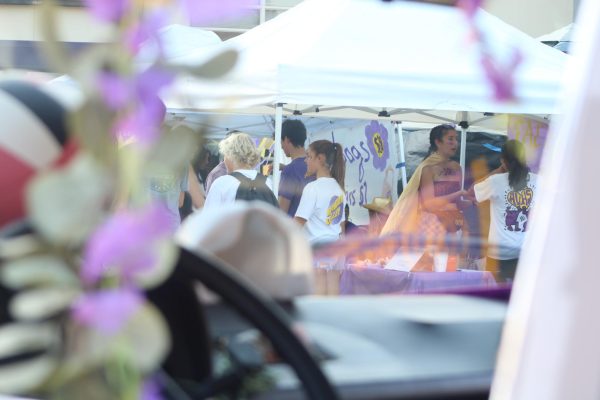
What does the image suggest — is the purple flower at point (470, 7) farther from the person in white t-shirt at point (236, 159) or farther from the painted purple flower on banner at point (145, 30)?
the person in white t-shirt at point (236, 159)

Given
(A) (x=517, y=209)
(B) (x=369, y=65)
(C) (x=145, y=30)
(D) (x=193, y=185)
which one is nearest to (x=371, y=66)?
(B) (x=369, y=65)

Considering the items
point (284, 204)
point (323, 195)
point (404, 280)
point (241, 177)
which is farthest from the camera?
point (284, 204)

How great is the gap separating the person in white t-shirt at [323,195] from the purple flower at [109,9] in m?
3.41

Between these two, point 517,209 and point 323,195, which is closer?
point 323,195

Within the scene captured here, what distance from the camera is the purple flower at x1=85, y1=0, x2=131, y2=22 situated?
0.32 metres

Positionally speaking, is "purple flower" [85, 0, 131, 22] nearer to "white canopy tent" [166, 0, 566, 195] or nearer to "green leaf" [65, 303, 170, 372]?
"green leaf" [65, 303, 170, 372]

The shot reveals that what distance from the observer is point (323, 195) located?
12.9ft

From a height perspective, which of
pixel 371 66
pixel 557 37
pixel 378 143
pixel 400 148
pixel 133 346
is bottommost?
pixel 400 148

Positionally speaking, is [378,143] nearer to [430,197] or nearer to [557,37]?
[557,37]

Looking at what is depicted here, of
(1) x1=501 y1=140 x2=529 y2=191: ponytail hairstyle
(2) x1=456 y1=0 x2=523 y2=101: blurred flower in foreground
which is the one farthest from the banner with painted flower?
(2) x1=456 y1=0 x2=523 y2=101: blurred flower in foreground

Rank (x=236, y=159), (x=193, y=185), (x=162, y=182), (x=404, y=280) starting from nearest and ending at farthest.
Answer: (x=162, y=182), (x=193, y=185), (x=404, y=280), (x=236, y=159)

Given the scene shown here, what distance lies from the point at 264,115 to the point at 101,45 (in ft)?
17.6

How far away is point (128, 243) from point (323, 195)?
3632mm

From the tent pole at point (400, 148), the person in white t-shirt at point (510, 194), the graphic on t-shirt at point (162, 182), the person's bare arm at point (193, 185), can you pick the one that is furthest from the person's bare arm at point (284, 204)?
the graphic on t-shirt at point (162, 182)
